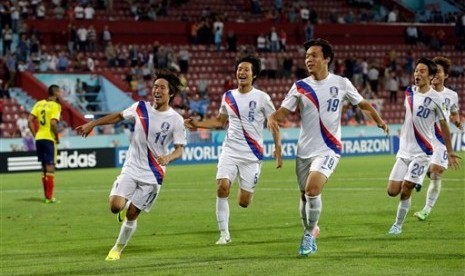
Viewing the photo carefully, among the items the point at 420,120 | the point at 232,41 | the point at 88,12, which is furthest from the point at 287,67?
the point at 420,120

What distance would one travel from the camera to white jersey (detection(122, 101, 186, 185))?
→ 13.4 metres

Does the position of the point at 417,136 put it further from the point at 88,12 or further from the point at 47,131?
the point at 88,12

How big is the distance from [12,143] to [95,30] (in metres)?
12.2

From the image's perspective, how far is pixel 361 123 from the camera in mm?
46438

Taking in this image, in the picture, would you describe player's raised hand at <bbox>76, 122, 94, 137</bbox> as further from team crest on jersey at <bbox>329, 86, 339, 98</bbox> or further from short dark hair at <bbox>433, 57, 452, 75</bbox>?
short dark hair at <bbox>433, 57, 452, 75</bbox>

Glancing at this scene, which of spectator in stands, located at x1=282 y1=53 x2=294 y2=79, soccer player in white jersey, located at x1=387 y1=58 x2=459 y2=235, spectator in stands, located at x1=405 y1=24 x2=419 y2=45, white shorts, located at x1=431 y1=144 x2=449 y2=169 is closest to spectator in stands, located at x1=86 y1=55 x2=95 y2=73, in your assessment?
spectator in stands, located at x1=282 y1=53 x2=294 y2=79

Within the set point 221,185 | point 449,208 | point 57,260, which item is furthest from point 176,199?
point 57,260

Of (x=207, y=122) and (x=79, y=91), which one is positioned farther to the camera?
(x=79, y=91)

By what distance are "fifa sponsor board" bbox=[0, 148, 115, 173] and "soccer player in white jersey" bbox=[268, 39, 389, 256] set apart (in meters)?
24.5

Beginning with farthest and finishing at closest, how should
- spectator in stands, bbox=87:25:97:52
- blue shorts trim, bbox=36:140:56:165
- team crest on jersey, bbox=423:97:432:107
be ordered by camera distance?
spectator in stands, bbox=87:25:97:52 < blue shorts trim, bbox=36:140:56:165 < team crest on jersey, bbox=423:97:432:107

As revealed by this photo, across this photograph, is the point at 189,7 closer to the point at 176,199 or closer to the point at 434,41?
the point at 434,41

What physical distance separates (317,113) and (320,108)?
2.9 inches

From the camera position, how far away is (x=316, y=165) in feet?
42.7

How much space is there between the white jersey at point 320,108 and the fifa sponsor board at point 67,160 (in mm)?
24637
